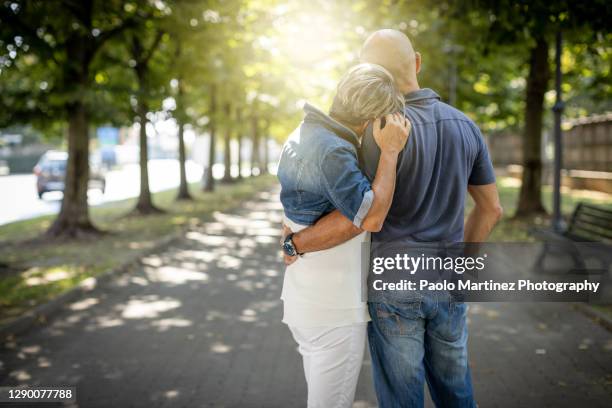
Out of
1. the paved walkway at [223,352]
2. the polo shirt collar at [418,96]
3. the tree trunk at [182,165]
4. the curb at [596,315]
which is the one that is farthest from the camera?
the tree trunk at [182,165]

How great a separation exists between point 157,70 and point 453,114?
1699cm

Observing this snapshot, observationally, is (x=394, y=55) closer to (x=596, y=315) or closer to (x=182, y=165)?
(x=596, y=315)

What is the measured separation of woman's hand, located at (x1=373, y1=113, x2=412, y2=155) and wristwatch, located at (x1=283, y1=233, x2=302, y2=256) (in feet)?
1.69

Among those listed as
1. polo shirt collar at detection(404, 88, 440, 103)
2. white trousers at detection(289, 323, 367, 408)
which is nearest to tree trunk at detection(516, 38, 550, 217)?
polo shirt collar at detection(404, 88, 440, 103)

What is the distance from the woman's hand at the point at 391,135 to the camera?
2.24 m

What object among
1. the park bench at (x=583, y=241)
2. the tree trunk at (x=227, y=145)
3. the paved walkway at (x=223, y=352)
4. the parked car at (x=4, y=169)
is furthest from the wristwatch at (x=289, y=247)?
the parked car at (x=4, y=169)

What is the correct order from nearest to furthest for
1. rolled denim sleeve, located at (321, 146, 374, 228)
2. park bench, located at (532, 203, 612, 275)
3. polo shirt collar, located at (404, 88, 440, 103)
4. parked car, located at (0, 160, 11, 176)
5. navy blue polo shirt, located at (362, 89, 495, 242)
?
rolled denim sleeve, located at (321, 146, 374, 228), navy blue polo shirt, located at (362, 89, 495, 242), polo shirt collar, located at (404, 88, 440, 103), park bench, located at (532, 203, 612, 275), parked car, located at (0, 160, 11, 176)

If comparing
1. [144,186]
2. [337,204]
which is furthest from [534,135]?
[337,204]

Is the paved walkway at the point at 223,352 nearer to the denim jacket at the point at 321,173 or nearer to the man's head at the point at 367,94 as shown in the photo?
the denim jacket at the point at 321,173

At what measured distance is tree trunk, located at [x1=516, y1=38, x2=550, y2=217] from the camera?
587 inches

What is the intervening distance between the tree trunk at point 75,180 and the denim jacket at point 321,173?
445 inches

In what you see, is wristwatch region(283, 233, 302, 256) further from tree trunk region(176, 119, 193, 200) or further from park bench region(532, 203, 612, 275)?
tree trunk region(176, 119, 193, 200)

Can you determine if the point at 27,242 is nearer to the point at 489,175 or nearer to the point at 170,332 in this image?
the point at 170,332

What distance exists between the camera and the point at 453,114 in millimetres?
2531
